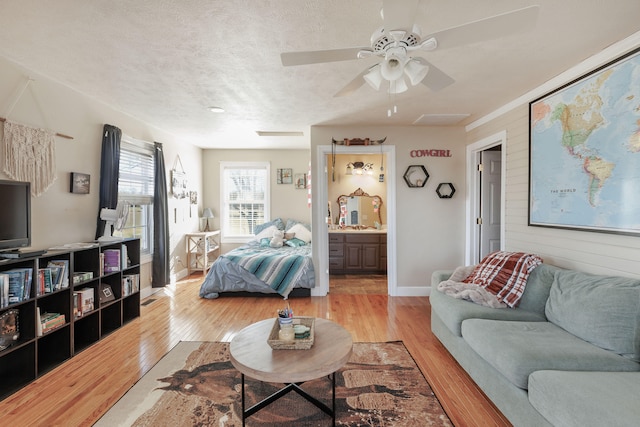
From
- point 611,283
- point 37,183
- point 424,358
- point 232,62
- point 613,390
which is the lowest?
point 424,358

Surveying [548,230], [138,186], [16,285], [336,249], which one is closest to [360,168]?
[336,249]

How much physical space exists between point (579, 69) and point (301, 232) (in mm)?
4361

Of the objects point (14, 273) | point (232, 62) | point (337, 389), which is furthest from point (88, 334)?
point (232, 62)

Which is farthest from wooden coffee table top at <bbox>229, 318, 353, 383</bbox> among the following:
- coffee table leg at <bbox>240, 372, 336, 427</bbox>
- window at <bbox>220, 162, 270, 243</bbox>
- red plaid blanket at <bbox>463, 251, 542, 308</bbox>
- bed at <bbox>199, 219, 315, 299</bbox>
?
window at <bbox>220, 162, 270, 243</bbox>

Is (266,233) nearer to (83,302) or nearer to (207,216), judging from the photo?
(207,216)

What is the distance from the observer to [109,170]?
344cm

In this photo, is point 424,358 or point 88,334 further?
point 88,334

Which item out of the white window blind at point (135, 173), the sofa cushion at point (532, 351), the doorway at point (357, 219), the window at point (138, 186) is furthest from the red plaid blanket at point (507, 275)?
the white window blind at point (135, 173)

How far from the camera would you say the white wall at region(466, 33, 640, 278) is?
2.17 metres

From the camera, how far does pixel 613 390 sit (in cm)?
142

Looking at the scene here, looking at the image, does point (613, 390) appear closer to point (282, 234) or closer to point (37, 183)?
point (37, 183)

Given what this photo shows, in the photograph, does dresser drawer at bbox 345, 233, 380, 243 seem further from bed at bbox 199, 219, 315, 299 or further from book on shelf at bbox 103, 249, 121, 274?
book on shelf at bbox 103, 249, 121, 274

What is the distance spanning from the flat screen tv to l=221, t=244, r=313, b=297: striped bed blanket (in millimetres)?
2240

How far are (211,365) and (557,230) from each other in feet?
10.6
